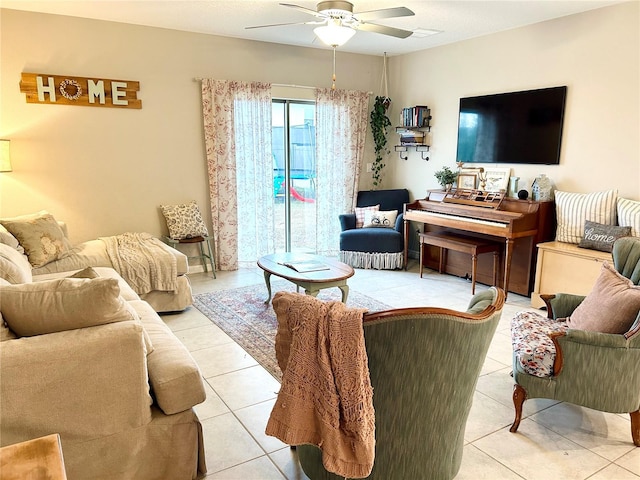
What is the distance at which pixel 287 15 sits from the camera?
4.14m

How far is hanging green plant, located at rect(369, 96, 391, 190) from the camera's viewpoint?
19.6ft

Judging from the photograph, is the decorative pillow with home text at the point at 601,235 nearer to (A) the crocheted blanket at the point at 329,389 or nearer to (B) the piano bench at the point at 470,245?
(B) the piano bench at the point at 470,245

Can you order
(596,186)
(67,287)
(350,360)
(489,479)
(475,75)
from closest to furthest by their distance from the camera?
1. (350,360)
2. (67,287)
3. (489,479)
4. (596,186)
5. (475,75)

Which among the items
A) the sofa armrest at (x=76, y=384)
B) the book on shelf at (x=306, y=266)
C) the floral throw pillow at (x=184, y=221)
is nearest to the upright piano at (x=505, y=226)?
the book on shelf at (x=306, y=266)

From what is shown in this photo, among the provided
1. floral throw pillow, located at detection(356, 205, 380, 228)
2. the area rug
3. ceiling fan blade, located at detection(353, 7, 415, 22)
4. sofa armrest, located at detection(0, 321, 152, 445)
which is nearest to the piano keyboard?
floral throw pillow, located at detection(356, 205, 380, 228)

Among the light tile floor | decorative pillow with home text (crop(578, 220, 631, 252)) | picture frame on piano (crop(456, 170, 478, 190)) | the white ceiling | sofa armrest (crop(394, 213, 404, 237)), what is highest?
the white ceiling

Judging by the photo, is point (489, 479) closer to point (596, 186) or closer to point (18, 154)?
point (596, 186)

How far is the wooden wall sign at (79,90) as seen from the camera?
416 cm

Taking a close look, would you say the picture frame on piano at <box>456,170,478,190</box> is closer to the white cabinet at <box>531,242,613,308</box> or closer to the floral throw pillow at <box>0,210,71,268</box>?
the white cabinet at <box>531,242,613,308</box>

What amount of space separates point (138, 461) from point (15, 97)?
3.74 metres

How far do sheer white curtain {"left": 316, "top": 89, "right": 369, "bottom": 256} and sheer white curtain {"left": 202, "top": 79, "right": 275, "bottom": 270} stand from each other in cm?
72

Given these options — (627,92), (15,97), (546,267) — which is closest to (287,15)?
(15,97)

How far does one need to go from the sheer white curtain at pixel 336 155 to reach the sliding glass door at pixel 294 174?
0.35 ft

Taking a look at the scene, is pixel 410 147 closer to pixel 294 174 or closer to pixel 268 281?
pixel 294 174
